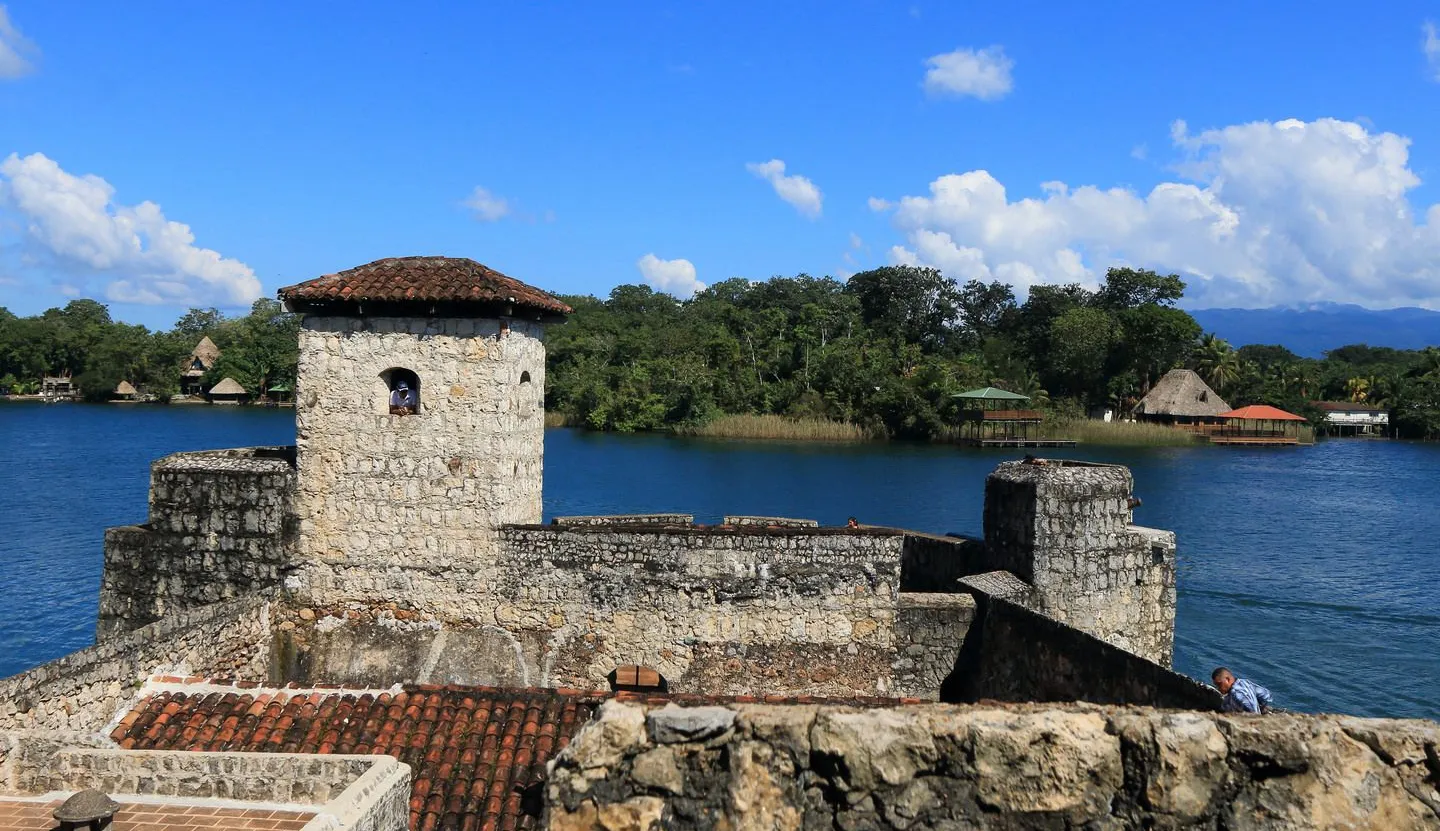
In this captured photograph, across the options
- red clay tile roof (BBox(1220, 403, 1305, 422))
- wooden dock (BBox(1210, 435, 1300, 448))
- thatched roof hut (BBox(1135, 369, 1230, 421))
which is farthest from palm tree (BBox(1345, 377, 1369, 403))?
thatched roof hut (BBox(1135, 369, 1230, 421))

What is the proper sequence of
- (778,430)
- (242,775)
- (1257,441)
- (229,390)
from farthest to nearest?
(229,390)
(1257,441)
(778,430)
(242,775)

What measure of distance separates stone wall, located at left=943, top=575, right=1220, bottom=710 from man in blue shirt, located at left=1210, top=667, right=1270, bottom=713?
0.47ft

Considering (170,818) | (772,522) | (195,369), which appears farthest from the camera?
(195,369)

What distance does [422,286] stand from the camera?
35.1 ft

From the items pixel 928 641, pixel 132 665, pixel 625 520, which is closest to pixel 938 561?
pixel 928 641

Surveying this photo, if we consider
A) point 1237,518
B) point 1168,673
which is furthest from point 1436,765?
point 1237,518

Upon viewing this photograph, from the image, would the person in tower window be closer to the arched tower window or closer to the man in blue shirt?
the arched tower window

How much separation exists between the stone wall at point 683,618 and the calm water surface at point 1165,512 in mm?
13815

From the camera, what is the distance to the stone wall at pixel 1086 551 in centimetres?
1145

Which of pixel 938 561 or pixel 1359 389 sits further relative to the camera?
pixel 1359 389

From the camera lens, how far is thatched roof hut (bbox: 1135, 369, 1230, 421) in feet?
281

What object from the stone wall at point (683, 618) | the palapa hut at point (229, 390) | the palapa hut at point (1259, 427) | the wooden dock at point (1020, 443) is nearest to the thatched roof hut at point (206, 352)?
the palapa hut at point (229, 390)

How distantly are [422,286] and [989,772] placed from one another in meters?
8.59

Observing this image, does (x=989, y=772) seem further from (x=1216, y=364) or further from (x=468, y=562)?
(x=1216, y=364)
